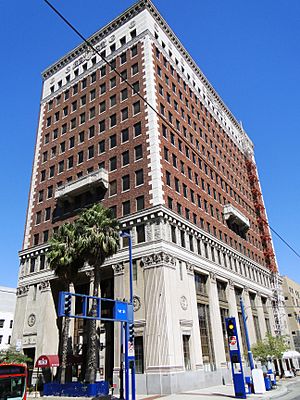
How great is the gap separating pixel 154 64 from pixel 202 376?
122 ft

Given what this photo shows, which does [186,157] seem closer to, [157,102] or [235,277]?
[157,102]

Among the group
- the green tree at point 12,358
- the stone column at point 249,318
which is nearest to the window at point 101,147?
the green tree at point 12,358

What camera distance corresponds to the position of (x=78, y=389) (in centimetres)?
2702

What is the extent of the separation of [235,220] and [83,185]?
1050 inches

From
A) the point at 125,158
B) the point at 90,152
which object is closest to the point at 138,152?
the point at 125,158

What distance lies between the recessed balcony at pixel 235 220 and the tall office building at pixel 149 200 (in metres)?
0.23

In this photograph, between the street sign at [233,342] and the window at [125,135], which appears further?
the window at [125,135]

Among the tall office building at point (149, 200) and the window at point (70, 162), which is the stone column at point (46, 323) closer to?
the tall office building at point (149, 200)

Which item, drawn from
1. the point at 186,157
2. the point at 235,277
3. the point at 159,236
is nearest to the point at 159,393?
the point at 159,236

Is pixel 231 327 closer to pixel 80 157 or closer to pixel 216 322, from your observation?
pixel 216 322

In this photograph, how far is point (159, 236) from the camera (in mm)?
36625

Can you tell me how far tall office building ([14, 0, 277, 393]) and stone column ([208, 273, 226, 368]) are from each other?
191mm

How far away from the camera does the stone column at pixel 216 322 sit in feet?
134

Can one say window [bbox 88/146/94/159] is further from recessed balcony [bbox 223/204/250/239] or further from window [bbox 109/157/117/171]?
recessed balcony [bbox 223/204/250/239]
